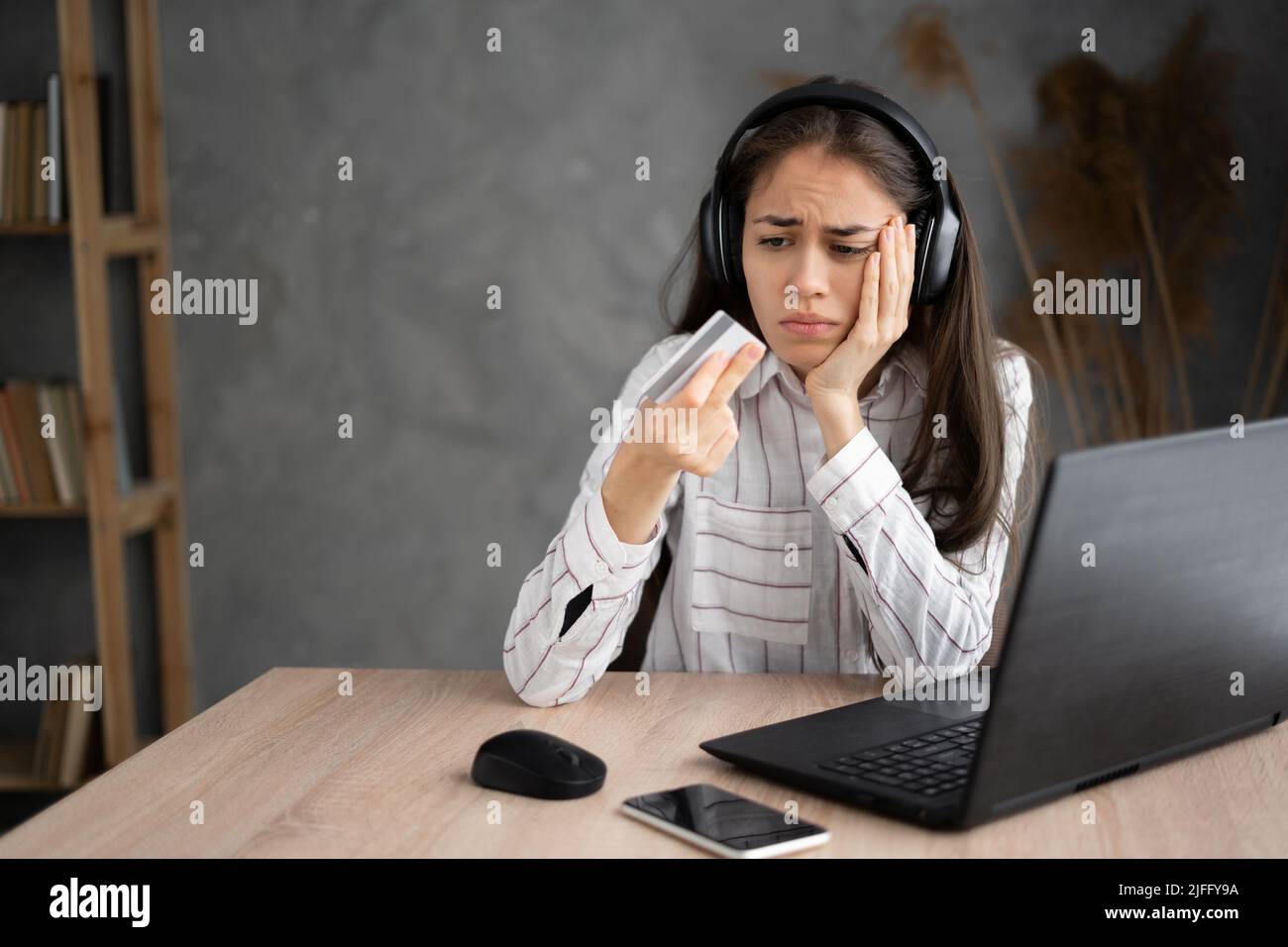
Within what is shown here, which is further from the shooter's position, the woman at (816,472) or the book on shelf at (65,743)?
the book on shelf at (65,743)

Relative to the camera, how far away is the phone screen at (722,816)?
855mm

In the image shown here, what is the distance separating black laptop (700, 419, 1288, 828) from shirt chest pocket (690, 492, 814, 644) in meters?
0.49

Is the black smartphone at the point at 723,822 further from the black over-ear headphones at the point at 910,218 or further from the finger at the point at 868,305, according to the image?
the black over-ear headphones at the point at 910,218

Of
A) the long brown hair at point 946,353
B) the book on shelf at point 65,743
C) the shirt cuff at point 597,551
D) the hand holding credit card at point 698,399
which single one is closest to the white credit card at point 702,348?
the hand holding credit card at point 698,399

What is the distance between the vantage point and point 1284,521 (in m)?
0.94

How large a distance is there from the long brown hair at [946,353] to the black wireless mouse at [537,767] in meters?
0.64

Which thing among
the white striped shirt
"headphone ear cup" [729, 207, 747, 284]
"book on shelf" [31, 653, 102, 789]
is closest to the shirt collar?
the white striped shirt

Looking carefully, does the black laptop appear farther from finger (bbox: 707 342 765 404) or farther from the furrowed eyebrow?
the furrowed eyebrow

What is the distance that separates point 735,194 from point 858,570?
52cm

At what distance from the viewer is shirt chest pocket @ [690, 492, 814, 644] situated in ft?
5.09

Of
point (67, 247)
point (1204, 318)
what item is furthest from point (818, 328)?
point (67, 247)

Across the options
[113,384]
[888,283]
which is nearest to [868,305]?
[888,283]

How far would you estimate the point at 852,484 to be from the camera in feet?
4.33
